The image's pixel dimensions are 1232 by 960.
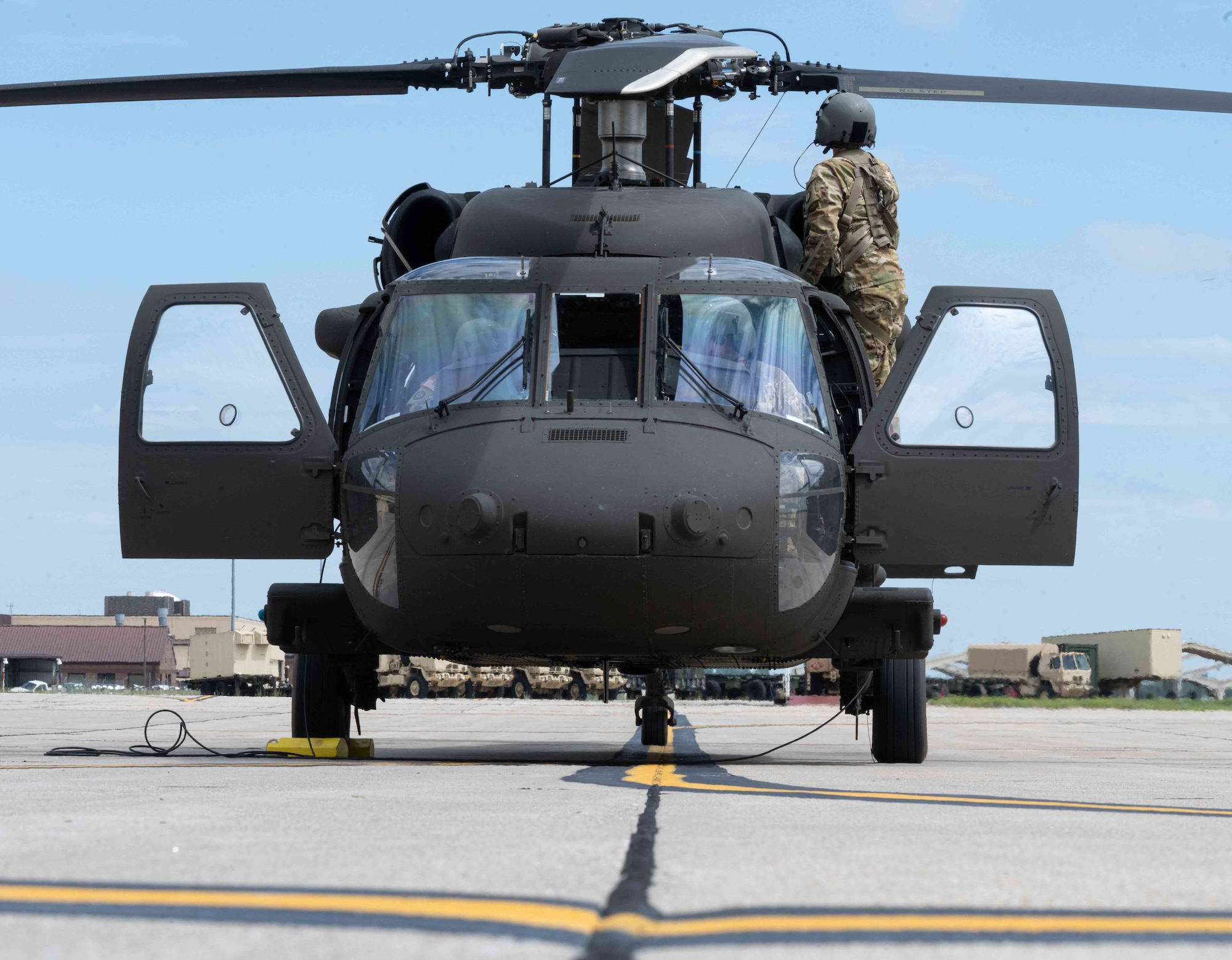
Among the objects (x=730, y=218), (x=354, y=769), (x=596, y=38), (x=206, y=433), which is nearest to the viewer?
(x=354, y=769)

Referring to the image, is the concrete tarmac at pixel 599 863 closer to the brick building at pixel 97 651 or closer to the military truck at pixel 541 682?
the military truck at pixel 541 682

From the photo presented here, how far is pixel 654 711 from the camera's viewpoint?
9.63 meters

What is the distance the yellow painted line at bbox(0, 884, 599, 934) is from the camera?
182cm

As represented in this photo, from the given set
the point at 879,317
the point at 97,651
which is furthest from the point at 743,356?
the point at 97,651

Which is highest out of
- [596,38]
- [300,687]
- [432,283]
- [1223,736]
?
[596,38]

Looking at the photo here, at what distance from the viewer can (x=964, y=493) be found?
6.43m

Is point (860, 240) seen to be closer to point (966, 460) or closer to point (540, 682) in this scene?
point (966, 460)

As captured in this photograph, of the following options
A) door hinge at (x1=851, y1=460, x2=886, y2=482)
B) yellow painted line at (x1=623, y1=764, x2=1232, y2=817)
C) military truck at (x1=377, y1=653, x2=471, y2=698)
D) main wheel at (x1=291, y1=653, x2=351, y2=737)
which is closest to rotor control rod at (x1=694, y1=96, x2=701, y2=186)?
door hinge at (x1=851, y1=460, x2=886, y2=482)

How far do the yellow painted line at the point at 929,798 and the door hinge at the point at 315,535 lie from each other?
2.09m

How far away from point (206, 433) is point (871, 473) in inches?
117

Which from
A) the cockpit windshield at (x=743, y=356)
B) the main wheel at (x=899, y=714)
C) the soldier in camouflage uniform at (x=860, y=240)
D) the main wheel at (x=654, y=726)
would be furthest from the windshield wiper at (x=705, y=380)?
the main wheel at (x=654, y=726)

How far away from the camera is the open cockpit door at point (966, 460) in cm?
643

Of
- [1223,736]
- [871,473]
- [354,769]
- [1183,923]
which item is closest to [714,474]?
[871,473]

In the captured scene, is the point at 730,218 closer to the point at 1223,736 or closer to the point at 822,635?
the point at 822,635
